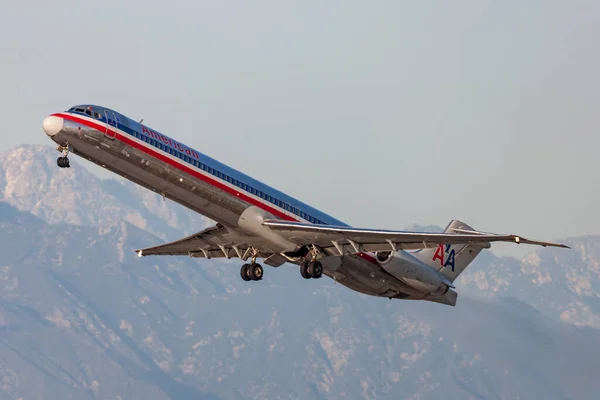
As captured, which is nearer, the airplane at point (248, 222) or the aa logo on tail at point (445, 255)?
the airplane at point (248, 222)

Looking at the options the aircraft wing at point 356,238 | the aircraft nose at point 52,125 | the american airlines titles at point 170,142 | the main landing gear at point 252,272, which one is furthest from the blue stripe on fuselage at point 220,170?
the main landing gear at point 252,272

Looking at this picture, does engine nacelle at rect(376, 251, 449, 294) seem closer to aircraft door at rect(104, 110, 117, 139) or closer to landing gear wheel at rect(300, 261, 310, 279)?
landing gear wheel at rect(300, 261, 310, 279)

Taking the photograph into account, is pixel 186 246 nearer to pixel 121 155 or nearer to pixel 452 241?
pixel 121 155

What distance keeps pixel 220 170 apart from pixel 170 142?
3.23m

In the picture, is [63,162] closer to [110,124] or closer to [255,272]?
[110,124]

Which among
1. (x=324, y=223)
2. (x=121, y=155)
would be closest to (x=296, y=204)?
(x=324, y=223)

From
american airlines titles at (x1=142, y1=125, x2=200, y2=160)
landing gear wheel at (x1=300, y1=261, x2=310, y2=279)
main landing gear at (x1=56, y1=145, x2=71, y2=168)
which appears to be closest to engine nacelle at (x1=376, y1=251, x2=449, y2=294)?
landing gear wheel at (x1=300, y1=261, x2=310, y2=279)

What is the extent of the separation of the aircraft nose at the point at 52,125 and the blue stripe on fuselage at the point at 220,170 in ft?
4.04

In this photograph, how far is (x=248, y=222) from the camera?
56.8 metres

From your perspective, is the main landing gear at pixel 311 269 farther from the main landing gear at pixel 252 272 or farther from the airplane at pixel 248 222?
the main landing gear at pixel 252 272

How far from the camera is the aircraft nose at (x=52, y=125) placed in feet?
168

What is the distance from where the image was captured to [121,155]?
173ft

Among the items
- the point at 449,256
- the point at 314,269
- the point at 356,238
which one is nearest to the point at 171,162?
the point at 314,269

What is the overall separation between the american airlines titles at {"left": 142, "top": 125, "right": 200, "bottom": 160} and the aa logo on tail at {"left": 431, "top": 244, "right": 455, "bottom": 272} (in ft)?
70.3
